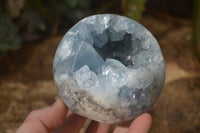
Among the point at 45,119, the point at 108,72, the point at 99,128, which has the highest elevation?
the point at 108,72

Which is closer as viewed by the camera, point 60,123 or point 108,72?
point 108,72

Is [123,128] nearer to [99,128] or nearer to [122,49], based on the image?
[99,128]

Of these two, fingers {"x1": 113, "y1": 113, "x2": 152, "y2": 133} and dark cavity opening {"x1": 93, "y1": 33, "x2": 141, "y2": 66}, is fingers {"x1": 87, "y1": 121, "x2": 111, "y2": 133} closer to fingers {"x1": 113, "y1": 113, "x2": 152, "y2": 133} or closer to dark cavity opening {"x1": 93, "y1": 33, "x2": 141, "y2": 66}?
fingers {"x1": 113, "y1": 113, "x2": 152, "y2": 133}

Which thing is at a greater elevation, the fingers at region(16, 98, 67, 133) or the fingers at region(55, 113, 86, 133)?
the fingers at region(16, 98, 67, 133)

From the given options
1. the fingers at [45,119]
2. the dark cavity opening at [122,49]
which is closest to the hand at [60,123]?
the fingers at [45,119]

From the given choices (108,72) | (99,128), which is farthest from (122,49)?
(99,128)

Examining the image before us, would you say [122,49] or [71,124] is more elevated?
[122,49]

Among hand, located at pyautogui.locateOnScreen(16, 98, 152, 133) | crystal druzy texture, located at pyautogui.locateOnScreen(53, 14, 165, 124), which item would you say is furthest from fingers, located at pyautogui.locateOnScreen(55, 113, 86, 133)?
crystal druzy texture, located at pyautogui.locateOnScreen(53, 14, 165, 124)
